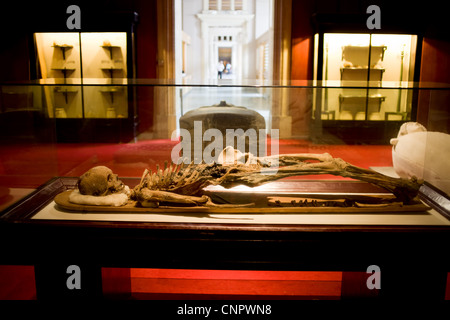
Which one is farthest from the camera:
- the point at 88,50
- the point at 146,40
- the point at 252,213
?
the point at 146,40

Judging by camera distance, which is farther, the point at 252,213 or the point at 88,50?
the point at 88,50

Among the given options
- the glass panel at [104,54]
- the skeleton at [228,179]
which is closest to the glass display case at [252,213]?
the skeleton at [228,179]

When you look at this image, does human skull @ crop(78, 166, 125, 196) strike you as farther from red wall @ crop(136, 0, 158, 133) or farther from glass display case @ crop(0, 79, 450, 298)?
red wall @ crop(136, 0, 158, 133)

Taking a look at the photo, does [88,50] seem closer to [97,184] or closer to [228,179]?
[97,184]

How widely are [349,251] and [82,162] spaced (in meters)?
2.25

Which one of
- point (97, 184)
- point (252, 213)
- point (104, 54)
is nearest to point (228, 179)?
point (252, 213)

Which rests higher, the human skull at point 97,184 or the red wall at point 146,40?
the red wall at point 146,40

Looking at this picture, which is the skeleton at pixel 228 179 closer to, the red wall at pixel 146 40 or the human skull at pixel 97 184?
the human skull at pixel 97 184

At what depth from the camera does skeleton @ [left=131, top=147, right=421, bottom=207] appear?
218 cm

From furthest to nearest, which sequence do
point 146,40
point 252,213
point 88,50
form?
point 146,40 < point 88,50 < point 252,213

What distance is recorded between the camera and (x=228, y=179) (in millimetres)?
2211

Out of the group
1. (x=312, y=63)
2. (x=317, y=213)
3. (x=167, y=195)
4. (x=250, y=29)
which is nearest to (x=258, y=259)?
(x=317, y=213)

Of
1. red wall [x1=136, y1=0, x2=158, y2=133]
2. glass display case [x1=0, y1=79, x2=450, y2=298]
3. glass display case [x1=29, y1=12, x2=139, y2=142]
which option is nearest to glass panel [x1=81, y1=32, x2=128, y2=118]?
glass display case [x1=29, y1=12, x2=139, y2=142]

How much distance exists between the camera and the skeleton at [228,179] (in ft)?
7.15
